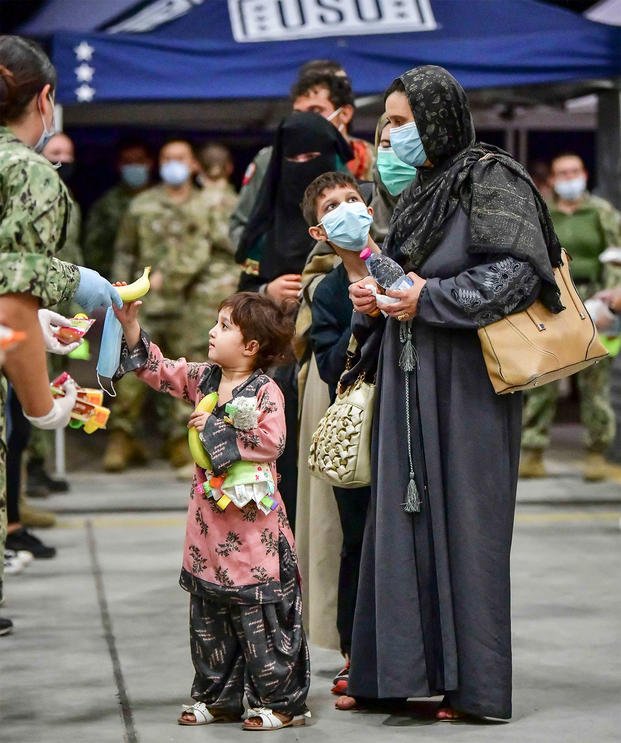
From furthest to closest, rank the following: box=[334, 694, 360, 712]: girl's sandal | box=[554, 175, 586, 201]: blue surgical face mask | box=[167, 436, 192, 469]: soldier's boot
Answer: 1. box=[167, 436, 192, 469]: soldier's boot
2. box=[554, 175, 586, 201]: blue surgical face mask
3. box=[334, 694, 360, 712]: girl's sandal

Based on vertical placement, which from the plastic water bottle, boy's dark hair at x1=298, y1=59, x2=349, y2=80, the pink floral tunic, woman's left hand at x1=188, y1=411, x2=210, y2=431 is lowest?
the pink floral tunic

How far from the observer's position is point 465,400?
14.4 ft

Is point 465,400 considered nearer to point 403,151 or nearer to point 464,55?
point 403,151

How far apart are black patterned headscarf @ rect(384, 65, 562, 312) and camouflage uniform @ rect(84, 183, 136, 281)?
6426mm

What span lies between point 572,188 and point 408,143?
17.6ft

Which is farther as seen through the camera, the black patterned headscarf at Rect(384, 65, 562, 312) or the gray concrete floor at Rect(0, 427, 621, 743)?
the gray concrete floor at Rect(0, 427, 621, 743)

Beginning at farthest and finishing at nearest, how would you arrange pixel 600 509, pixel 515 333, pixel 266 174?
pixel 600 509
pixel 266 174
pixel 515 333

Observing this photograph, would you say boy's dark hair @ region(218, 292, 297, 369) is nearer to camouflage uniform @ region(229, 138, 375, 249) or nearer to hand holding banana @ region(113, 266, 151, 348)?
hand holding banana @ region(113, 266, 151, 348)

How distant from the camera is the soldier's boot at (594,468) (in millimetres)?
9516

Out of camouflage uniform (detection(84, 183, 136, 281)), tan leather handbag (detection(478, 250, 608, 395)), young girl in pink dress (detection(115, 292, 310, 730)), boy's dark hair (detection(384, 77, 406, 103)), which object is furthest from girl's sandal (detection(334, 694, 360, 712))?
camouflage uniform (detection(84, 183, 136, 281))

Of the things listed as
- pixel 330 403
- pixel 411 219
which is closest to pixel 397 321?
pixel 411 219

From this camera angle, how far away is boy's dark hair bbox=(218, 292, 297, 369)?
4.55 metres

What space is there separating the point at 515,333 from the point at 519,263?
0.21 m

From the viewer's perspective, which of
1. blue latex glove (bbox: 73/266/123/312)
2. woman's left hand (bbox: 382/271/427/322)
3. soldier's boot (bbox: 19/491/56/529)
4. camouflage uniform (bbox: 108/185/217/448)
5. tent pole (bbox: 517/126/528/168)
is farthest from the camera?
tent pole (bbox: 517/126/528/168)
